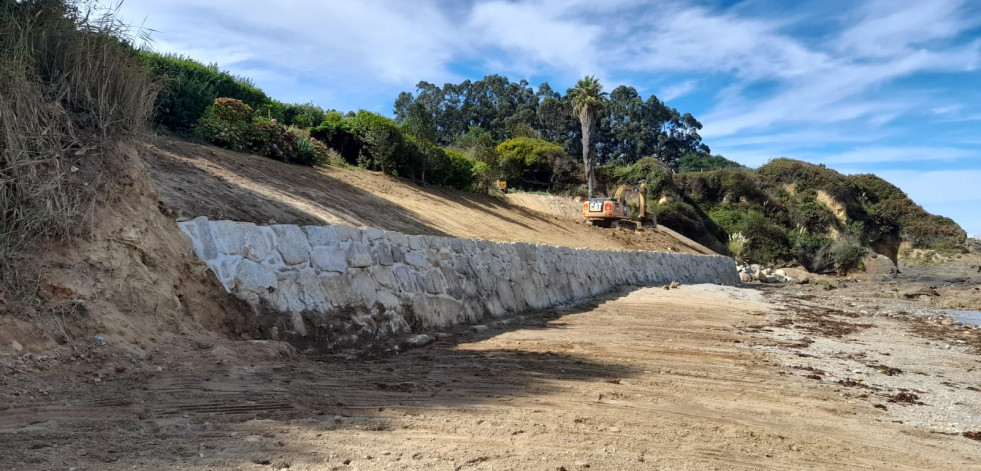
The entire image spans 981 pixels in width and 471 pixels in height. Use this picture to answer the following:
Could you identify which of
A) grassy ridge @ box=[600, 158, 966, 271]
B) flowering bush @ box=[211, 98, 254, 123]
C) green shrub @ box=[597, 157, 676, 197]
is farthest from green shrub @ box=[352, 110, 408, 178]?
green shrub @ box=[597, 157, 676, 197]

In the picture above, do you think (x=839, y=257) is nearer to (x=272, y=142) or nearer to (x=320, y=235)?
(x=272, y=142)

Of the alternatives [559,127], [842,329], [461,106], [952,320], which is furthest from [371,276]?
[461,106]

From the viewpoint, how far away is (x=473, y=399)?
496 cm

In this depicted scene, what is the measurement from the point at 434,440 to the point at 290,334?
3.36m

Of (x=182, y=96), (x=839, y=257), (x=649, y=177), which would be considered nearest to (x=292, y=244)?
(x=182, y=96)

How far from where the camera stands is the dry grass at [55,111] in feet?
16.6

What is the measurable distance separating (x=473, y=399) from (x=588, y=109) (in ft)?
121

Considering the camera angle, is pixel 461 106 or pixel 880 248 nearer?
pixel 880 248

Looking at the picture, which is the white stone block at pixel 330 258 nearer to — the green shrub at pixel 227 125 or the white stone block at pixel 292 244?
the white stone block at pixel 292 244

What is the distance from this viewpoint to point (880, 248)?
173 feet

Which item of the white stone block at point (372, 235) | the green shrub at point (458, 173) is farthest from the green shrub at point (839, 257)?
the white stone block at point (372, 235)

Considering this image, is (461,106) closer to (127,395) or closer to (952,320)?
(952,320)

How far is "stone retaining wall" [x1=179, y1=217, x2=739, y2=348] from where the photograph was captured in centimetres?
673

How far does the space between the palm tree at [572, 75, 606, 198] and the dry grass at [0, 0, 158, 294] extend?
110 feet
